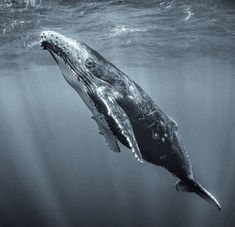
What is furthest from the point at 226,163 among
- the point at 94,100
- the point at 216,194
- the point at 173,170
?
the point at 94,100

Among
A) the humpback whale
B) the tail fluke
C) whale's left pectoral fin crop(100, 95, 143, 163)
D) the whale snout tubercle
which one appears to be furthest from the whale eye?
the tail fluke

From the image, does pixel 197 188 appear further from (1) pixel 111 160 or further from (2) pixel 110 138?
(1) pixel 111 160

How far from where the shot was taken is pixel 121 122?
188 inches

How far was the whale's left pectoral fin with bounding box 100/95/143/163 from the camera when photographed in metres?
4.64

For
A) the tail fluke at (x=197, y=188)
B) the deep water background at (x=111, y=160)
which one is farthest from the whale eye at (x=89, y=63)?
the deep water background at (x=111, y=160)

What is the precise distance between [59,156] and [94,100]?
2320 centimetres

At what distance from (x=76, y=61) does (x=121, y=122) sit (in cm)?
165

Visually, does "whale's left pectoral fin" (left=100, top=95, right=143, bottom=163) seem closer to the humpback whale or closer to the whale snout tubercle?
the humpback whale

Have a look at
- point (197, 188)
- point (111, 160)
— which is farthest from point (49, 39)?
point (111, 160)

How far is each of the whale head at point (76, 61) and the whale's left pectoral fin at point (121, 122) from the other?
676 millimetres

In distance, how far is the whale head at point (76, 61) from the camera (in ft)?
18.4

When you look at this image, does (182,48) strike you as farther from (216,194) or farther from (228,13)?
(216,194)

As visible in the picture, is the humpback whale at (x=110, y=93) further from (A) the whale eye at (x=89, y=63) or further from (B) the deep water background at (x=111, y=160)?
(B) the deep water background at (x=111, y=160)

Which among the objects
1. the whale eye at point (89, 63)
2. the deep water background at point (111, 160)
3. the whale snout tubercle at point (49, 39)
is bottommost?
the deep water background at point (111, 160)
